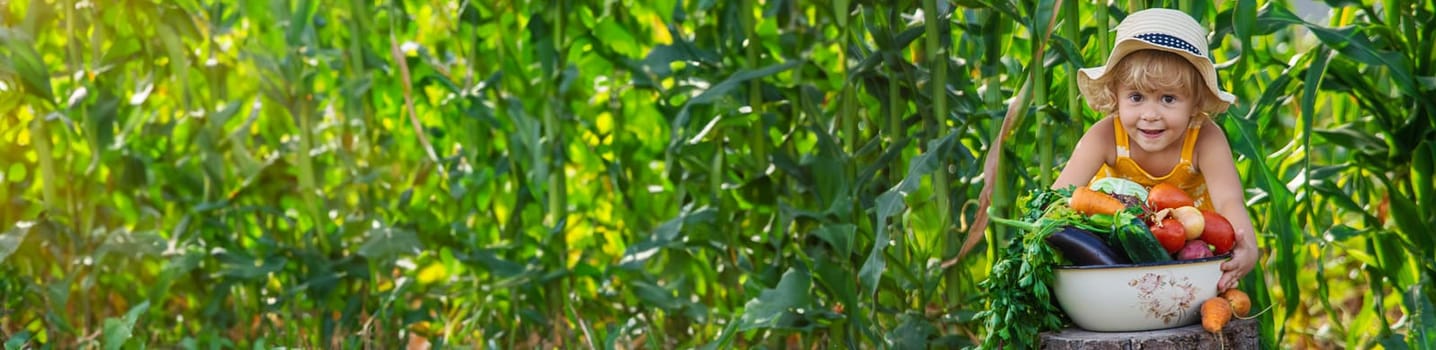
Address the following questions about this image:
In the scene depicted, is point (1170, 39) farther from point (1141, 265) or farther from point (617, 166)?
point (617, 166)

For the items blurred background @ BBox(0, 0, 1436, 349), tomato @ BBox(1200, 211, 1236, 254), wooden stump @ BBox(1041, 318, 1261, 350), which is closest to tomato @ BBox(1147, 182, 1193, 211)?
tomato @ BBox(1200, 211, 1236, 254)

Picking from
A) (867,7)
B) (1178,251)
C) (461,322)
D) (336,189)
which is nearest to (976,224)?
(1178,251)

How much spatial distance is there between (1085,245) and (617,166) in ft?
5.63

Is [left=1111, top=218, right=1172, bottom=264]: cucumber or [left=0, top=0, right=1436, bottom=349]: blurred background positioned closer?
[left=1111, top=218, right=1172, bottom=264]: cucumber

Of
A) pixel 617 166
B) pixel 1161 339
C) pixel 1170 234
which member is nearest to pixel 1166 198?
pixel 1170 234

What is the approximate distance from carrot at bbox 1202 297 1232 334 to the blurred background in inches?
14.5

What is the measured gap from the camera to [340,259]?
11.9ft

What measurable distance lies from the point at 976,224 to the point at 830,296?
74 centimetres

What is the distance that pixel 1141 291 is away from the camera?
175cm

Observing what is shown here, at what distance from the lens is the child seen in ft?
5.94

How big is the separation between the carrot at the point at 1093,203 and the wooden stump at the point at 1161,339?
16cm

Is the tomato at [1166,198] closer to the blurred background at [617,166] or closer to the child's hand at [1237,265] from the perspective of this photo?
the child's hand at [1237,265]

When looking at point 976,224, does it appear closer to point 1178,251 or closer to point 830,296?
point 1178,251

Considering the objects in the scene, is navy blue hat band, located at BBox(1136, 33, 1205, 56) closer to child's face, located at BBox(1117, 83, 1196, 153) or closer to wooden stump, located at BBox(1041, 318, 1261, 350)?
child's face, located at BBox(1117, 83, 1196, 153)
